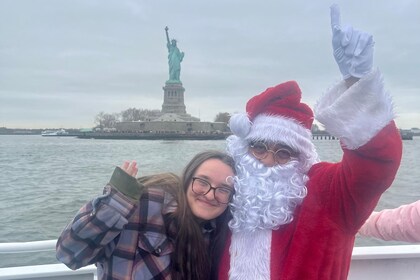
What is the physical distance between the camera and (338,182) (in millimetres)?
1311

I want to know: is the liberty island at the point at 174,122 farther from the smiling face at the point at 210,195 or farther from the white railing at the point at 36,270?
the smiling face at the point at 210,195

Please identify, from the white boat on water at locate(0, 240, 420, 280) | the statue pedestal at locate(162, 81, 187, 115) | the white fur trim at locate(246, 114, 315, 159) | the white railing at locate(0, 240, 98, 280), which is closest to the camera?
the white fur trim at locate(246, 114, 315, 159)

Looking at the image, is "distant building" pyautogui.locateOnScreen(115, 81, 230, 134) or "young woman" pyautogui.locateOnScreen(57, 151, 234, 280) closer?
"young woman" pyautogui.locateOnScreen(57, 151, 234, 280)

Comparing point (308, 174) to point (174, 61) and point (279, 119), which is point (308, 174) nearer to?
point (279, 119)

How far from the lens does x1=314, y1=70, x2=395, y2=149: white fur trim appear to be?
1.13 m

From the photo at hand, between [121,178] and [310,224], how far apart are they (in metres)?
0.67

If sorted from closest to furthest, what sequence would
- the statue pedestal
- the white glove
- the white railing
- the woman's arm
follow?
the white glove, the woman's arm, the white railing, the statue pedestal

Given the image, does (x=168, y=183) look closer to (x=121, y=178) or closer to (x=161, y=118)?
(x=121, y=178)

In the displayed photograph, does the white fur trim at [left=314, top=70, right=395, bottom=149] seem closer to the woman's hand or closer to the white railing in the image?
the woman's hand

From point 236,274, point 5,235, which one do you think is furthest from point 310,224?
point 5,235

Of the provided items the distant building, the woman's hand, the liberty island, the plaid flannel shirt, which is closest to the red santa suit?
the plaid flannel shirt

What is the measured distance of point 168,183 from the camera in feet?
5.15

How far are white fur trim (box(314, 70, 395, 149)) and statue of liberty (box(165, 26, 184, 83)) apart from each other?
44034 mm

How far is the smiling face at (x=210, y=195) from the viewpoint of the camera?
1.49m
